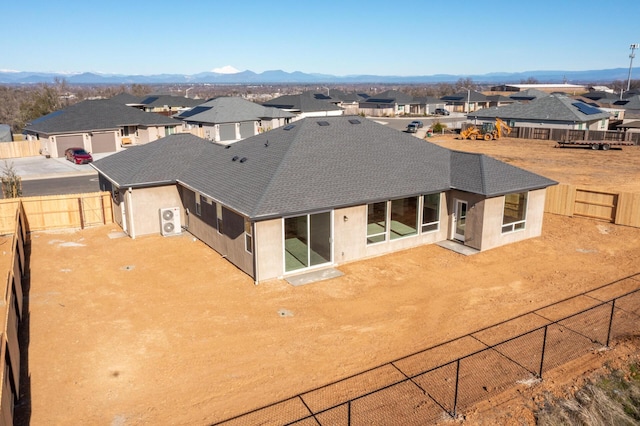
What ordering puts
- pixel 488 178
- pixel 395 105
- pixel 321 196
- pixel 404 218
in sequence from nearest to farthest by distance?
1. pixel 321 196
2. pixel 488 178
3. pixel 404 218
4. pixel 395 105

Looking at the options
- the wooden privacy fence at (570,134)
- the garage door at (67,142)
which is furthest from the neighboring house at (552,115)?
the garage door at (67,142)

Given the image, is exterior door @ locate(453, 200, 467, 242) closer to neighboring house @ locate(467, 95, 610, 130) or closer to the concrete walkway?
the concrete walkway

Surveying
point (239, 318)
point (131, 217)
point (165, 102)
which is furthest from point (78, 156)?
point (165, 102)

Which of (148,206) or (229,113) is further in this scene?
(229,113)

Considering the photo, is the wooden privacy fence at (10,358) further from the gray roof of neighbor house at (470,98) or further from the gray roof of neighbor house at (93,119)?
the gray roof of neighbor house at (470,98)

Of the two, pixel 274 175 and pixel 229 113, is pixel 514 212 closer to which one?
pixel 274 175

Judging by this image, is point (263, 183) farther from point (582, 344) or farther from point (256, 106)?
point (256, 106)

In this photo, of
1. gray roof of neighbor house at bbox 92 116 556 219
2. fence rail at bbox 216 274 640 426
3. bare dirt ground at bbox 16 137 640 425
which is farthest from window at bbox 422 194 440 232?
fence rail at bbox 216 274 640 426

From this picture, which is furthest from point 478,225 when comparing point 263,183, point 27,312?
point 27,312
